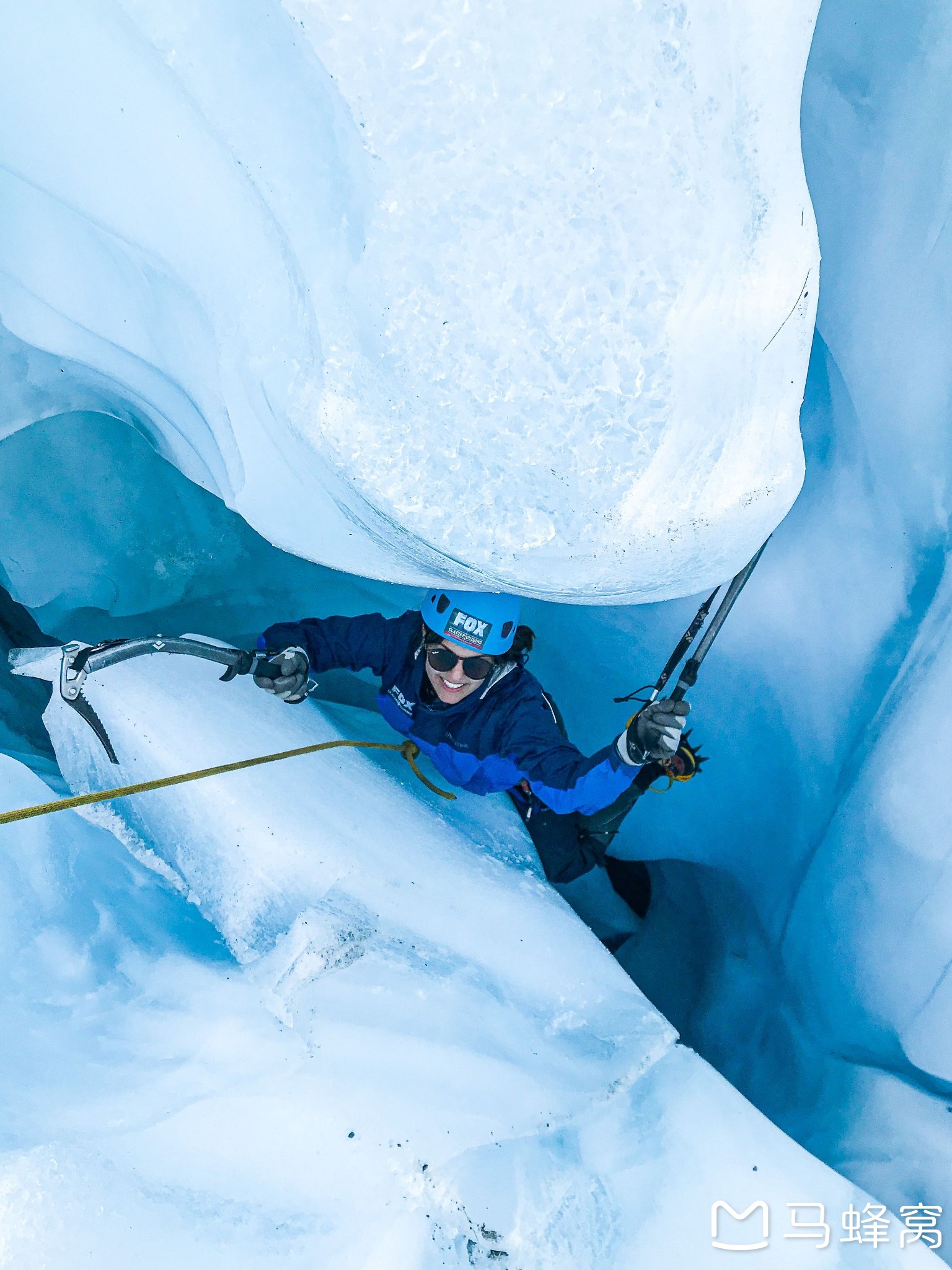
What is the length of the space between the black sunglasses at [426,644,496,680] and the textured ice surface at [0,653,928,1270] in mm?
334

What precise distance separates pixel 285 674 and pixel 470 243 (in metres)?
0.96

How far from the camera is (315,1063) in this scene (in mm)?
1122

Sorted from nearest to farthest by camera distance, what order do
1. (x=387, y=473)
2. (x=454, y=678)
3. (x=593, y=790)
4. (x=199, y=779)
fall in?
(x=387, y=473) → (x=199, y=779) → (x=593, y=790) → (x=454, y=678)

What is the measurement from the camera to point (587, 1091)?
1.24m

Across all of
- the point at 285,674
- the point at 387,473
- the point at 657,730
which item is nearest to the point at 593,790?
the point at 657,730

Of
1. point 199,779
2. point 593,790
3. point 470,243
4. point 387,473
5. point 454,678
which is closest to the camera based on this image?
point 470,243

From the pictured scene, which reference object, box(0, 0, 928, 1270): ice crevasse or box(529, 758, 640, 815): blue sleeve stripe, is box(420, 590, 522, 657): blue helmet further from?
box(529, 758, 640, 815): blue sleeve stripe

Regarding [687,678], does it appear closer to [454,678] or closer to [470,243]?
[454,678]

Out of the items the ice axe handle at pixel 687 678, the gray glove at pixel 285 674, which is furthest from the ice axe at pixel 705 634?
the gray glove at pixel 285 674

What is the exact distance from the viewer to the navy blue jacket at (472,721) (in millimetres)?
1593

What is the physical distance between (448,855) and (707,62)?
1.27 metres

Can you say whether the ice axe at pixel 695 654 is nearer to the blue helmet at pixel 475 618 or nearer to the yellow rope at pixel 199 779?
the blue helmet at pixel 475 618

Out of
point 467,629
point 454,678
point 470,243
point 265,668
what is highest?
point 470,243

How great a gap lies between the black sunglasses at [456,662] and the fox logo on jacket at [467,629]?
0.10 feet
